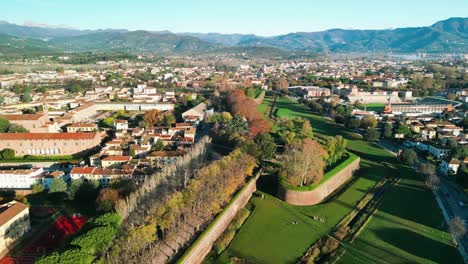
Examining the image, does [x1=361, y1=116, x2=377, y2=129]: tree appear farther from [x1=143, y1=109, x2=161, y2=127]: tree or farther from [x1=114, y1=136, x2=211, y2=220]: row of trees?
[x1=143, y1=109, x2=161, y2=127]: tree

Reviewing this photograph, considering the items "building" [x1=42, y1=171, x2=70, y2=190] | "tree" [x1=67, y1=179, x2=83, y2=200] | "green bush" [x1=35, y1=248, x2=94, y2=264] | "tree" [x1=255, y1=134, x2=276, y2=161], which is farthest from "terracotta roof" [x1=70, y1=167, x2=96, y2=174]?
"tree" [x1=255, y1=134, x2=276, y2=161]

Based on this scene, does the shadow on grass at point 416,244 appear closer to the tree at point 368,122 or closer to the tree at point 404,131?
the tree at point 404,131

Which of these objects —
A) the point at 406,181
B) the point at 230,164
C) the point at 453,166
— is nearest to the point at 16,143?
the point at 230,164

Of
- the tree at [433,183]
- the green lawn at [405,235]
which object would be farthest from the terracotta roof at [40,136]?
the tree at [433,183]

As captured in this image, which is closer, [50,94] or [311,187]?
[311,187]

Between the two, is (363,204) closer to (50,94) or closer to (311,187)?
(311,187)

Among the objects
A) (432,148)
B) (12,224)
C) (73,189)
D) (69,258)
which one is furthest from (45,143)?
(432,148)

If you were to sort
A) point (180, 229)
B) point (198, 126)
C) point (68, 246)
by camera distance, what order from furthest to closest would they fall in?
point (198, 126)
point (180, 229)
point (68, 246)

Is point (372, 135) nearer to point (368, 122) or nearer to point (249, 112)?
point (368, 122)
